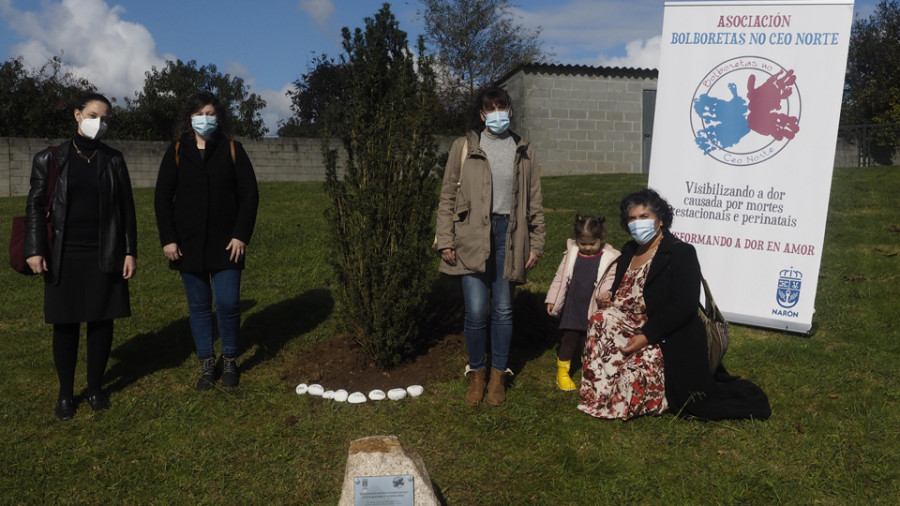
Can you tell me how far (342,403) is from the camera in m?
4.81

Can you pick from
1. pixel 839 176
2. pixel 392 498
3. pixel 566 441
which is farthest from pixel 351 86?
pixel 839 176

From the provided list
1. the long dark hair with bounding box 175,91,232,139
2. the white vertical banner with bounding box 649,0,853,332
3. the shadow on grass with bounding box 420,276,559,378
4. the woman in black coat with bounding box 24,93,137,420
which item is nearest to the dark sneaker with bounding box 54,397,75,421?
the woman in black coat with bounding box 24,93,137,420

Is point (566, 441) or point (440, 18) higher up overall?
point (440, 18)

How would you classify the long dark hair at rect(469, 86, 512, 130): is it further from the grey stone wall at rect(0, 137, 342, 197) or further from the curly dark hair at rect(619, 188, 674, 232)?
the grey stone wall at rect(0, 137, 342, 197)

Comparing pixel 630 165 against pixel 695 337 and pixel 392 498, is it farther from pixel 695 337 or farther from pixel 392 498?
A: pixel 392 498

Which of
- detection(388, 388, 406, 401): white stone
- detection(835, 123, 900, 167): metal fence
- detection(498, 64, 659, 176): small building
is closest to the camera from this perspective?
detection(388, 388, 406, 401): white stone

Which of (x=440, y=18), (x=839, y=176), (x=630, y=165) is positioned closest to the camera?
(x=839, y=176)

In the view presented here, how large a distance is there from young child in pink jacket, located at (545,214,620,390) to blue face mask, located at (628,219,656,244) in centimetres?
50

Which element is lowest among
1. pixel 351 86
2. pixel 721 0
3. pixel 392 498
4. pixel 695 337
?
pixel 392 498

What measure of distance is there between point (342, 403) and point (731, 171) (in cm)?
375

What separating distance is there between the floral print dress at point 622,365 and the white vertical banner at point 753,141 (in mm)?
2144

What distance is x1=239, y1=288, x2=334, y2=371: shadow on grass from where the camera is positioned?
19.4 ft

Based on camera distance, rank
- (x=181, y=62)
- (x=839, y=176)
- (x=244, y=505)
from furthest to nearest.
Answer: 1. (x=181, y=62)
2. (x=839, y=176)
3. (x=244, y=505)

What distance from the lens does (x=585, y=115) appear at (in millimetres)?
20266
